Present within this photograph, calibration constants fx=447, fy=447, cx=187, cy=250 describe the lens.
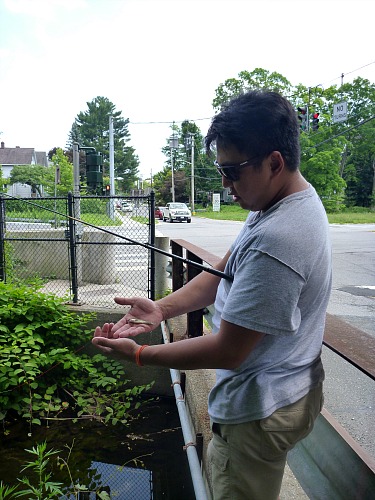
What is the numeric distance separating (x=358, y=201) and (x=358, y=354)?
165 ft

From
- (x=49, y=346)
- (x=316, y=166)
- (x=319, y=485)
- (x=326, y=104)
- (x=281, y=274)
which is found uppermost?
(x=326, y=104)

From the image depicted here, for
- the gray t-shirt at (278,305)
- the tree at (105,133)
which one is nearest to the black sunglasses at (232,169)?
the gray t-shirt at (278,305)

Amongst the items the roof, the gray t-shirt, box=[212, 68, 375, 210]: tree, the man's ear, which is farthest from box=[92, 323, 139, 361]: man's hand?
the roof

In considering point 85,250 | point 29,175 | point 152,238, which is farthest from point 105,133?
point 152,238

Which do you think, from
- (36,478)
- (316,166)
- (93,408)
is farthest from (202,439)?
(316,166)

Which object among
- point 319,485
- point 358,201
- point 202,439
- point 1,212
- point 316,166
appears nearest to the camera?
point 319,485

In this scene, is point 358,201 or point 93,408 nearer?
point 93,408

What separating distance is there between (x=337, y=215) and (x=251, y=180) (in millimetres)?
38928

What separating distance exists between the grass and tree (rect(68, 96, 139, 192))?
30.8m

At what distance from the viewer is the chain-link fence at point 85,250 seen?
20.1 ft

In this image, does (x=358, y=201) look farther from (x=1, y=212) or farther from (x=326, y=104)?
(x=1, y=212)

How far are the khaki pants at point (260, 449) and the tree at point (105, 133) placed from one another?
252 feet

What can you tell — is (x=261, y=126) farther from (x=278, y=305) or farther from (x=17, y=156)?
(x=17, y=156)

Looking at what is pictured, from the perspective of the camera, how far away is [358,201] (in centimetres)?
4794
